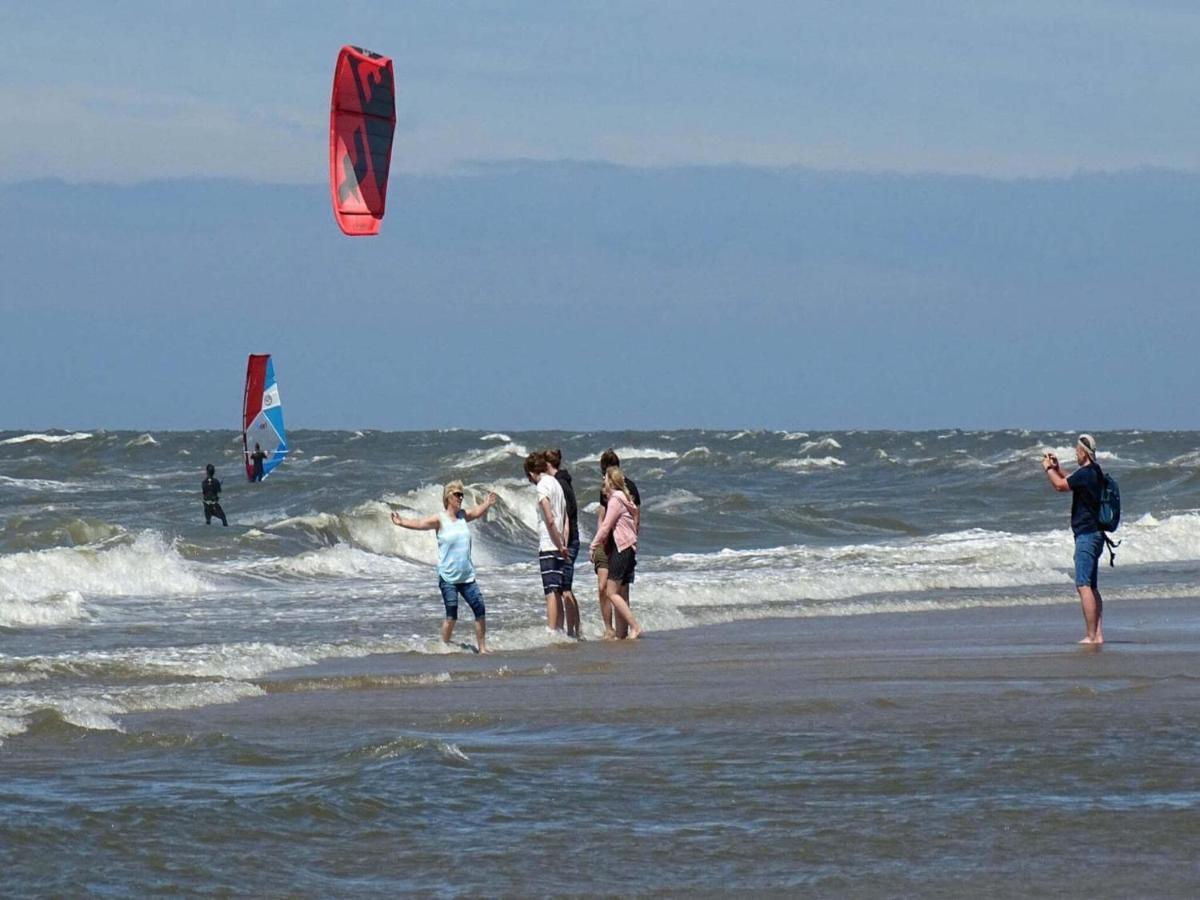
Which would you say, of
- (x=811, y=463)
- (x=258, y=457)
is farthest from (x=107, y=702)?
(x=811, y=463)

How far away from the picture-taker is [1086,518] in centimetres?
1066

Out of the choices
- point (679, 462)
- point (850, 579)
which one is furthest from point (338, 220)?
point (679, 462)

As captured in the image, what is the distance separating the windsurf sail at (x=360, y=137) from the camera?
1190 cm

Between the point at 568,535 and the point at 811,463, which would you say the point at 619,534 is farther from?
the point at 811,463

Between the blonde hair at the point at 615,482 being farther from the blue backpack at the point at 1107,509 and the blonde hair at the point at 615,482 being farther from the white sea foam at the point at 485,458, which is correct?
the white sea foam at the point at 485,458

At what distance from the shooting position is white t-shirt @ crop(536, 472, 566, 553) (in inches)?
473

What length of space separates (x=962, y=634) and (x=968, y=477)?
32.1m

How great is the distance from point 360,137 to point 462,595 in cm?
315

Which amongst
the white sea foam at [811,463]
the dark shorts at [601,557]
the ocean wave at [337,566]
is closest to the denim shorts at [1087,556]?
the dark shorts at [601,557]

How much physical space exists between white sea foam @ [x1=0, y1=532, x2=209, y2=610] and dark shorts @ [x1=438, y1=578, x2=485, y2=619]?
24.1 feet

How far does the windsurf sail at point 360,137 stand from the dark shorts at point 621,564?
2.72 meters

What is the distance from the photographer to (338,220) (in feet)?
38.9

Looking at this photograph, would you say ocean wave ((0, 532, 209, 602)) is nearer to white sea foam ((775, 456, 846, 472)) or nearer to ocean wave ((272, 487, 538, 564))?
ocean wave ((272, 487, 538, 564))

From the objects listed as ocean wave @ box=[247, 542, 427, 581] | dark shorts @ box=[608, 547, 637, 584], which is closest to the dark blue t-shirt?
dark shorts @ box=[608, 547, 637, 584]
